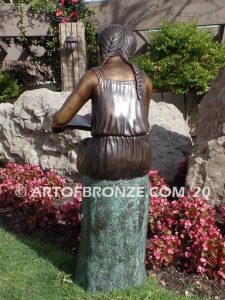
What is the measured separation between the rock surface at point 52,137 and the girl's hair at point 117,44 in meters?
2.33

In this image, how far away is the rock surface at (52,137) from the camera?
5215 mm

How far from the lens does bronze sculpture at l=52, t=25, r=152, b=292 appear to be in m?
2.78

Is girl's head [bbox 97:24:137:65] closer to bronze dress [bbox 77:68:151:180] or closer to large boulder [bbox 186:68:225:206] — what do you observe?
bronze dress [bbox 77:68:151:180]

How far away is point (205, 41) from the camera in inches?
337

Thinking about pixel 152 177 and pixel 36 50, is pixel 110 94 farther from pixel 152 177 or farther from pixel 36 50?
pixel 36 50

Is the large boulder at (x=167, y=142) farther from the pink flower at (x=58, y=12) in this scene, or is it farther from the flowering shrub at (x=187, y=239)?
the pink flower at (x=58, y=12)

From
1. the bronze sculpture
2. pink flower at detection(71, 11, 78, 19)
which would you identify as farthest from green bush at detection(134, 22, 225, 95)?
the bronze sculpture

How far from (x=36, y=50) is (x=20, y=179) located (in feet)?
22.1

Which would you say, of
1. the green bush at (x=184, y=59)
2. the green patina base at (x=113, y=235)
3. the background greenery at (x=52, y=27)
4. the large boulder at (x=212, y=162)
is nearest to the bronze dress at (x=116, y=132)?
the green patina base at (x=113, y=235)

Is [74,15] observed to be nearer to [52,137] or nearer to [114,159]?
[52,137]

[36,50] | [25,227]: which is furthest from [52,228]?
[36,50]

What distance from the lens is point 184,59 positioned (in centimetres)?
859

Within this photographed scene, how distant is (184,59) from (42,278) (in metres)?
6.24

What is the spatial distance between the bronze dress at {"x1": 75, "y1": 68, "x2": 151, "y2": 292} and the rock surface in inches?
84.0
